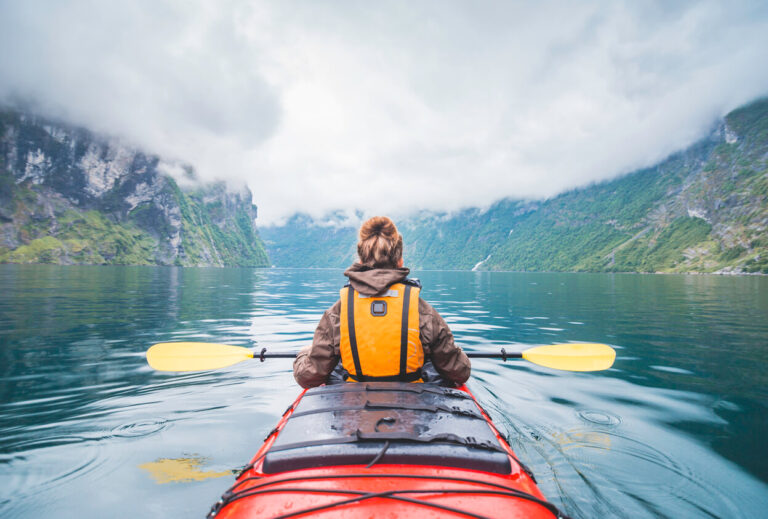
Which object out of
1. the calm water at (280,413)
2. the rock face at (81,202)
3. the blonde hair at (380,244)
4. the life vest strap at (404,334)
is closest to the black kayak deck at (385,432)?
the life vest strap at (404,334)

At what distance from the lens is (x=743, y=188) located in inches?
6727

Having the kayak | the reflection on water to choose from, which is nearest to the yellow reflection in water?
the reflection on water

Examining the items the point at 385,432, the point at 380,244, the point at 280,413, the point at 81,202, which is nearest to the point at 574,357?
the point at 380,244

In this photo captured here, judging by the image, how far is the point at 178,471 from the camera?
530cm

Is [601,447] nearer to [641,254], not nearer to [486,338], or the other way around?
[486,338]

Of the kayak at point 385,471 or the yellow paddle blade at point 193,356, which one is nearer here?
the kayak at point 385,471

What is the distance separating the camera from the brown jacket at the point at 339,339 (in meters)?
3.90

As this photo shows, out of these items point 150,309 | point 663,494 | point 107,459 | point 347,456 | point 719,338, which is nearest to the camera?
point 347,456

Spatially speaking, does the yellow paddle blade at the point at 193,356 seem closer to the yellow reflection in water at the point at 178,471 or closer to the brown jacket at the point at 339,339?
the yellow reflection in water at the point at 178,471

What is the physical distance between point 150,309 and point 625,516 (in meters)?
24.1

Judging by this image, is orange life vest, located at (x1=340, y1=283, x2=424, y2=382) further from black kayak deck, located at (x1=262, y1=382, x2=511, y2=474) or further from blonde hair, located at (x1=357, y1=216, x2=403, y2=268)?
blonde hair, located at (x1=357, y1=216, x2=403, y2=268)

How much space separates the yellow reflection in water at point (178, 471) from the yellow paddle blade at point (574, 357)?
559cm

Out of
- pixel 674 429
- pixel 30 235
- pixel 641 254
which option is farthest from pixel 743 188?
pixel 30 235

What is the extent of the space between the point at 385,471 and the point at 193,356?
18.9 feet
